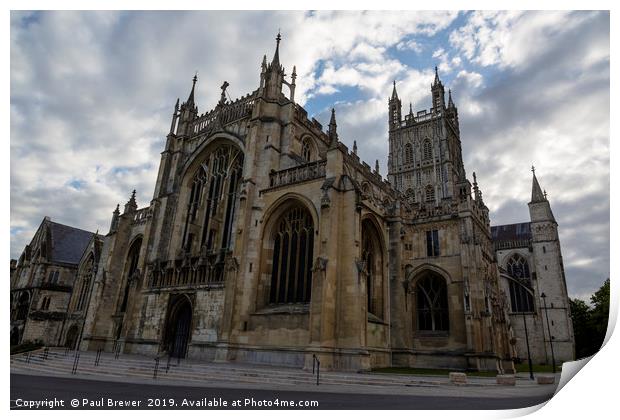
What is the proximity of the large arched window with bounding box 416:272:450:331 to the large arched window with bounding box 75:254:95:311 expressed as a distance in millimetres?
28637

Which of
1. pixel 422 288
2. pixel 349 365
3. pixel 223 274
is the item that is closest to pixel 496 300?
pixel 422 288

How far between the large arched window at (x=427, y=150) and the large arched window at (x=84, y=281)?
4263 centimetres

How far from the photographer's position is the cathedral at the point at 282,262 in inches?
698

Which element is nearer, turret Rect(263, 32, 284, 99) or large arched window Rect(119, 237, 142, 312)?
turret Rect(263, 32, 284, 99)

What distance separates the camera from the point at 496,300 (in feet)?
78.9

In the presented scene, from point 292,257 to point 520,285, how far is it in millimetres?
34121

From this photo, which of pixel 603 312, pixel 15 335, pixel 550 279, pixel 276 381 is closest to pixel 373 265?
pixel 276 381

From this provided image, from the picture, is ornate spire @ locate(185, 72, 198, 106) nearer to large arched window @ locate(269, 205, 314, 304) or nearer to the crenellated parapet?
the crenellated parapet

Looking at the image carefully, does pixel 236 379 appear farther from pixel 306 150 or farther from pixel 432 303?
pixel 306 150

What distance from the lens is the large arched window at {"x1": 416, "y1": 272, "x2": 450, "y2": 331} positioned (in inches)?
883

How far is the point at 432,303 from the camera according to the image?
75.2ft

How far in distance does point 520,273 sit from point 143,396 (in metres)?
47.0

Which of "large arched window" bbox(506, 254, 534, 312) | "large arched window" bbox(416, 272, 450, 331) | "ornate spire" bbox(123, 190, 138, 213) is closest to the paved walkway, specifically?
"large arched window" bbox(416, 272, 450, 331)

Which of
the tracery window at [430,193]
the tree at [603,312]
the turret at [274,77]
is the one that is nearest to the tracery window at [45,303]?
the turret at [274,77]
